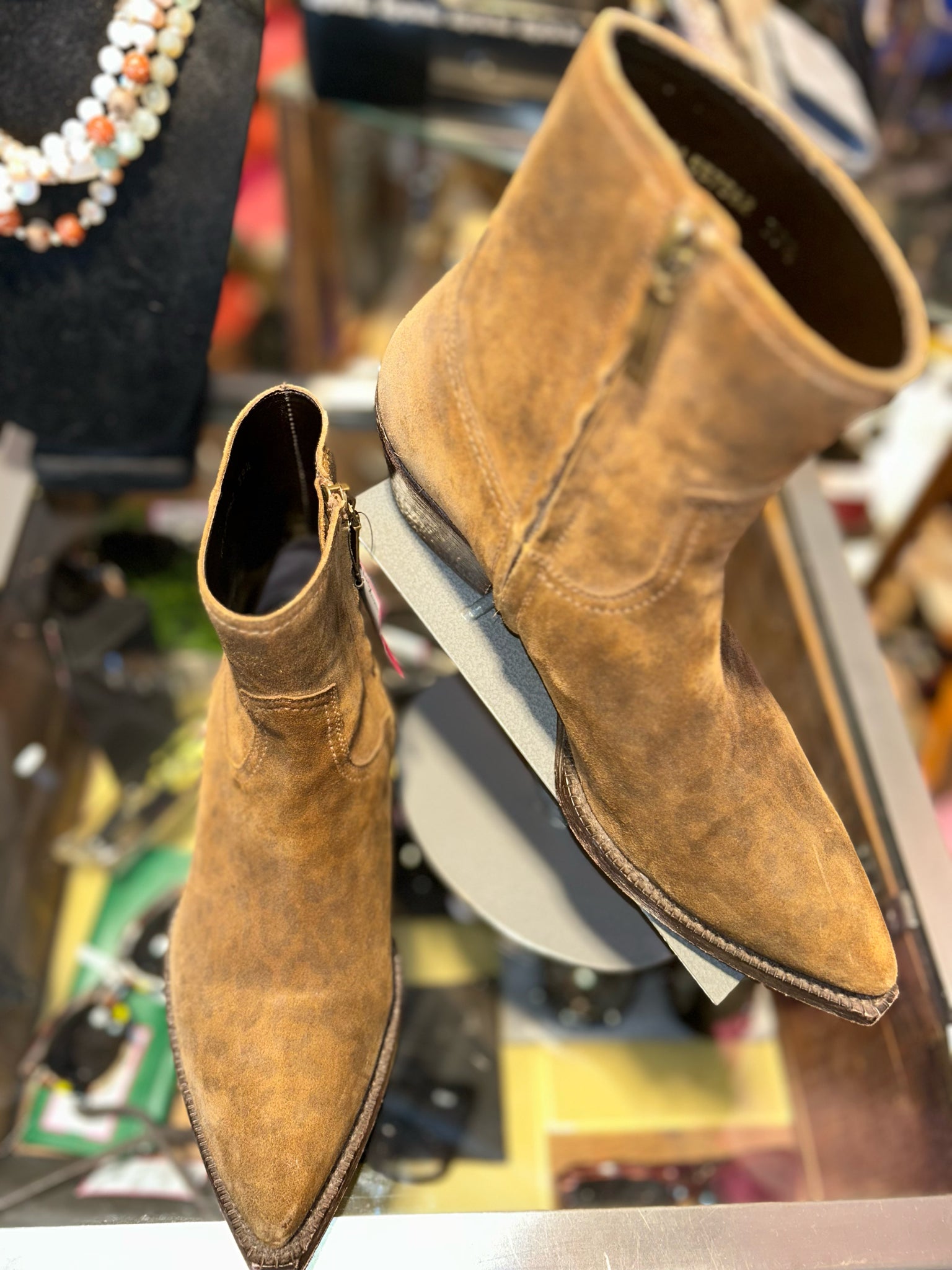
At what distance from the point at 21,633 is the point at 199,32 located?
534 mm

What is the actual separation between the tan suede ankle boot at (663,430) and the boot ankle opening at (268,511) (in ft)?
0.19

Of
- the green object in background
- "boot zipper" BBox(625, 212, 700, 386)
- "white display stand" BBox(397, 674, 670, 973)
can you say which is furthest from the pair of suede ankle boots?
the green object in background

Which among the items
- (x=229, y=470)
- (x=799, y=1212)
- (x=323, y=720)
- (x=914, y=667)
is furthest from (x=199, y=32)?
(x=914, y=667)

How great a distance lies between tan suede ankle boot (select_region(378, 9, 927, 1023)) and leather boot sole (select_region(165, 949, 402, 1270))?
0.63ft

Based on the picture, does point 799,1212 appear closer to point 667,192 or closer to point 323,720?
point 323,720

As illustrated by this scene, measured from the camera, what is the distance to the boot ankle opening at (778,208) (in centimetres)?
38

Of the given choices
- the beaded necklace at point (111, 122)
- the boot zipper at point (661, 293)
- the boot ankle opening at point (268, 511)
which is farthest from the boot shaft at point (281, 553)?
the beaded necklace at point (111, 122)

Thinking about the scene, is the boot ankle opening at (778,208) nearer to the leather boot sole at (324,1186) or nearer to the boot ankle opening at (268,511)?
the boot ankle opening at (268,511)

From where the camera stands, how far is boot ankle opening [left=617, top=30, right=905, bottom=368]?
0.38 metres

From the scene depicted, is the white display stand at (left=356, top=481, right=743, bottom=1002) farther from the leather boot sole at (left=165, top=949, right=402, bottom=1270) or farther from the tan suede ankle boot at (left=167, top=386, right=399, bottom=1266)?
the leather boot sole at (left=165, top=949, right=402, bottom=1270)

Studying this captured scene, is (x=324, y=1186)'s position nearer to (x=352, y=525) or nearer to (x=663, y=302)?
(x=352, y=525)

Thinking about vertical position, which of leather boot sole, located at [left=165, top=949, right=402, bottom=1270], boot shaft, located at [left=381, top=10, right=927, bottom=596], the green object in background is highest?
boot shaft, located at [left=381, top=10, right=927, bottom=596]

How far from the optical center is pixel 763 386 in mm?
360

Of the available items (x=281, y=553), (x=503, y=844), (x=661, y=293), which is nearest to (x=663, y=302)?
(x=661, y=293)
